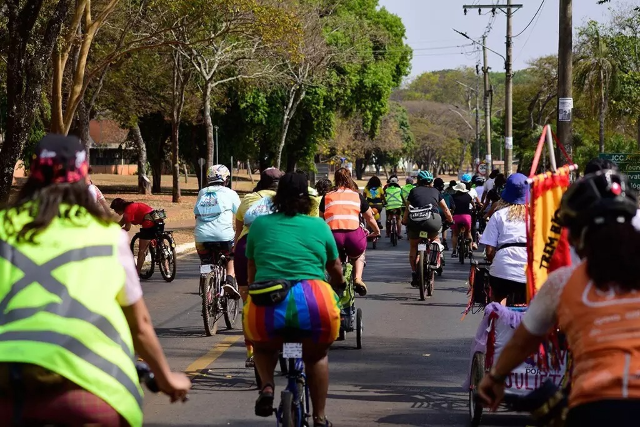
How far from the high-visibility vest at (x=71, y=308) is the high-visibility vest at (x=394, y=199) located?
21866 mm

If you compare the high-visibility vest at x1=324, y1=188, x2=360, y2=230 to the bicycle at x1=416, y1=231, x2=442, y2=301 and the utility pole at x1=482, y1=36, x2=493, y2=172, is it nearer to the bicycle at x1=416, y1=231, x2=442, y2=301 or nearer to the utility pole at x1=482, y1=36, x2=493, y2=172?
the bicycle at x1=416, y1=231, x2=442, y2=301

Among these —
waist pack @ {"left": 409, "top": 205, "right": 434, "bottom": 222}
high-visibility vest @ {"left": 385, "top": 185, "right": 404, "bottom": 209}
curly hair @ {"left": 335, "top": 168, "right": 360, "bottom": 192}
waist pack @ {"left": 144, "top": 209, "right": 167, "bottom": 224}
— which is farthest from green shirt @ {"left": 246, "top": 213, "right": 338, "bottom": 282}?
high-visibility vest @ {"left": 385, "top": 185, "right": 404, "bottom": 209}

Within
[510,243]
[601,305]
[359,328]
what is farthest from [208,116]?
[601,305]

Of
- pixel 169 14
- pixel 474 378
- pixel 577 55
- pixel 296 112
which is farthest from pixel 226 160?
pixel 474 378

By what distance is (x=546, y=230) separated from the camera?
5.71 metres

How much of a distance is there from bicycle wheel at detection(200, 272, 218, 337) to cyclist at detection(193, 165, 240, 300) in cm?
19

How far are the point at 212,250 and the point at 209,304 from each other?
830 millimetres

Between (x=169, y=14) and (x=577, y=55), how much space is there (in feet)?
88.3

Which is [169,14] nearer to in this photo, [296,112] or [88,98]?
[88,98]

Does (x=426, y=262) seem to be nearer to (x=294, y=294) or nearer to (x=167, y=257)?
(x=167, y=257)

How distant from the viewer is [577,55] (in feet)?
164

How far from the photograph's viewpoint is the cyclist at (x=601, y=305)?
10.9ft

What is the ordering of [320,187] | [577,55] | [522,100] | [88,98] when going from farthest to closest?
[522,100], [577,55], [88,98], [320,187]

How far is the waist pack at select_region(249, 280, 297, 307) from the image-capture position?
5.99 meters
